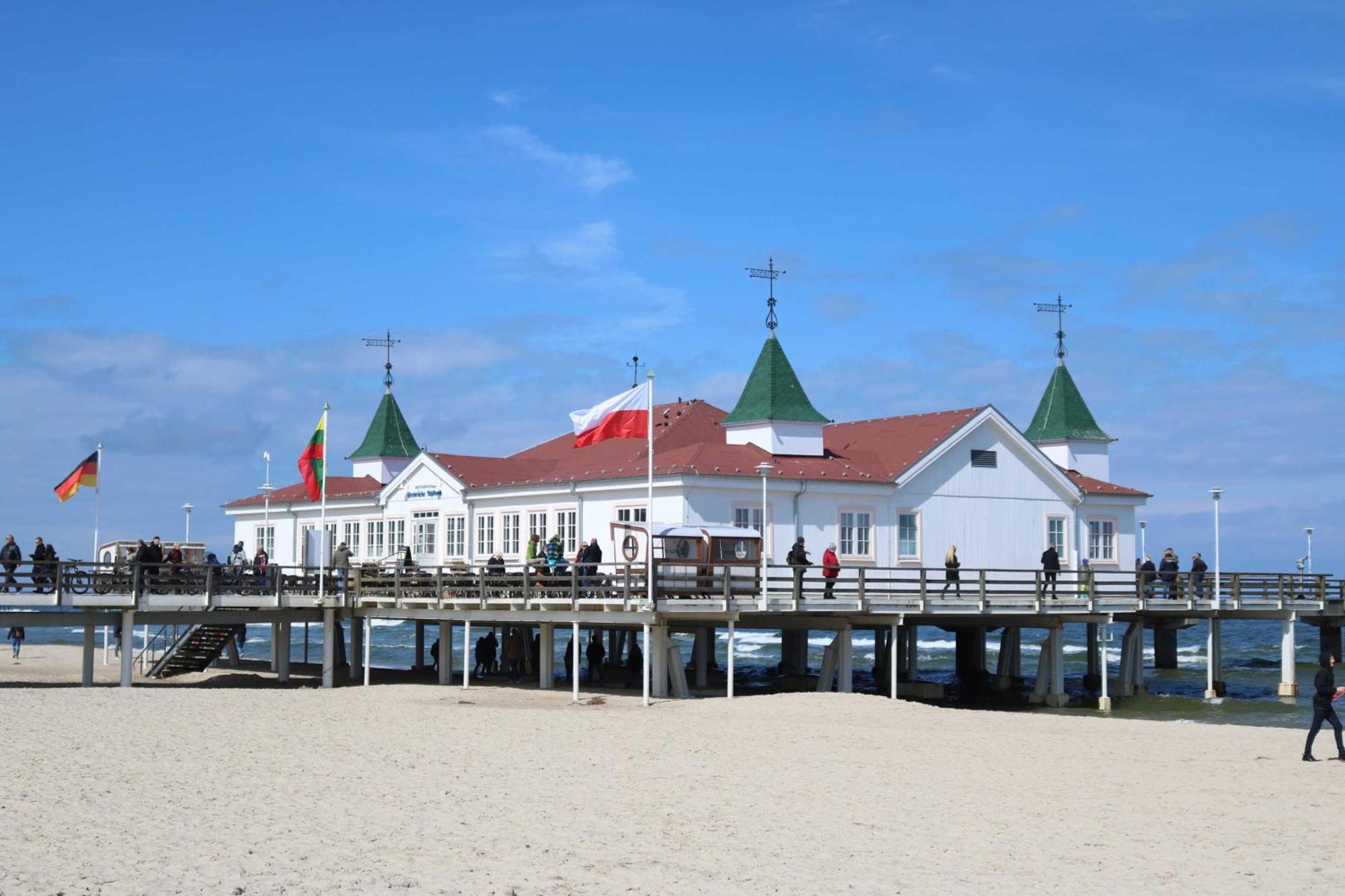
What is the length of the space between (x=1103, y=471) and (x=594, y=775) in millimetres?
31213

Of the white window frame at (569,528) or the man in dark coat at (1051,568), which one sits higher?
the white window frame at (569,528)

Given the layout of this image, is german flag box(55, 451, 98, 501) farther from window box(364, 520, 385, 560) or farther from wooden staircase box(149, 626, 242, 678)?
window box(364, 520, 385, 560)

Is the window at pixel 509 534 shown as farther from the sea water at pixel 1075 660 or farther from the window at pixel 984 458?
the window at pixel 984 458

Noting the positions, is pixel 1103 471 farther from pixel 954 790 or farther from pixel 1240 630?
pixel 1240 630

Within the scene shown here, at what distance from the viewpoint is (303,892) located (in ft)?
39.5

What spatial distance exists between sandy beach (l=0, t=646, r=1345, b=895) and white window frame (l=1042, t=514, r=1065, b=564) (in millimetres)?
14190

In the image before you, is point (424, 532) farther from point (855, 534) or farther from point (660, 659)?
point (660, 659)

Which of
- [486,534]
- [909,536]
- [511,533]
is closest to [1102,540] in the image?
[909,536]

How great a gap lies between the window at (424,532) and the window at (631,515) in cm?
810

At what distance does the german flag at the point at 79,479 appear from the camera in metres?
36.0

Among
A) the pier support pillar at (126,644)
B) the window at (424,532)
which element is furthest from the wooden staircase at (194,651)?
the window at (424,532)

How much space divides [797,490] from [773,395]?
428 centimetres

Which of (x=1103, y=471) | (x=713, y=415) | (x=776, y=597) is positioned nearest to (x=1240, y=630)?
(x=1103, y=471)

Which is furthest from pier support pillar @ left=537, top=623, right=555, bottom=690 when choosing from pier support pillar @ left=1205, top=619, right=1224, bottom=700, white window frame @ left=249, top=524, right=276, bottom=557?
white window frame @ left=249, top=524, right=276, bottom=557
